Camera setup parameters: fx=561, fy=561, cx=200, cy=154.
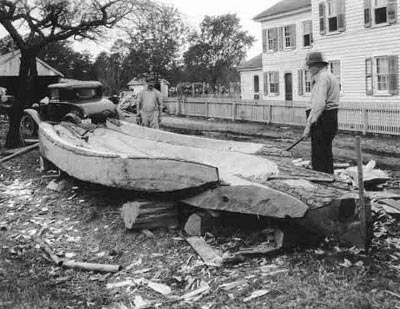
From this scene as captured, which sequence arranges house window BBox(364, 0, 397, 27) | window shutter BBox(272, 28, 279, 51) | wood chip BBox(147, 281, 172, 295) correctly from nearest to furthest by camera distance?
wood chip BBox(147, 281, 172, 295) < house window BBox(364, 0, 397, 27) < window shutter BBox(272, 28, 279, 51)

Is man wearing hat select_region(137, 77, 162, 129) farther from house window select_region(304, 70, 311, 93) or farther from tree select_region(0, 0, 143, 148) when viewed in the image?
house window select_region(304, 70, 311, 93)

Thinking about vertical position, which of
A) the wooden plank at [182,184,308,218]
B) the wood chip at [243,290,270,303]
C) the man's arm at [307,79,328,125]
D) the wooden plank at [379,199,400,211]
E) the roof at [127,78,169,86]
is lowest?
the wood chip at [243,290,270,303]

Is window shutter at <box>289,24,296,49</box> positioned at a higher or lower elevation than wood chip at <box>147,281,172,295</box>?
higher

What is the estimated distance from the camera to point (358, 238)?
5441mm

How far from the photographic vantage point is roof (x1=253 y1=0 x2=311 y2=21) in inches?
1237

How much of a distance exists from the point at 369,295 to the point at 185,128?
19653 mm

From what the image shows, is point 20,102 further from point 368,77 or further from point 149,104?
point 368,77

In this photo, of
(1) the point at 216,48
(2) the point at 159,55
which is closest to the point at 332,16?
(2) the point at 159,55

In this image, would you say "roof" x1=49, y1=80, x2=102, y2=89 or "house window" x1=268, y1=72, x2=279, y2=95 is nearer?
"roof" x1=49, y1=80, x2=102, y2=89

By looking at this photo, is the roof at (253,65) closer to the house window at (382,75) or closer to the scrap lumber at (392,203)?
the house window at (382,75)

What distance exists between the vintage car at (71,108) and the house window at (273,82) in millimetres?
19093

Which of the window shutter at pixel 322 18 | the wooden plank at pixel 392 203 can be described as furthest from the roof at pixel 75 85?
the window shutter at pixel 322 18

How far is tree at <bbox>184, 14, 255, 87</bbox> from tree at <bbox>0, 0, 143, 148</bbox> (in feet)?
166

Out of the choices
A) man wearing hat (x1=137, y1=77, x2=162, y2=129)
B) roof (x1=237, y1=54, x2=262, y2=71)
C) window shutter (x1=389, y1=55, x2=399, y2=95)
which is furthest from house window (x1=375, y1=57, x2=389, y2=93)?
roof (x1=237, y1=54, x2=262, y2=71)
